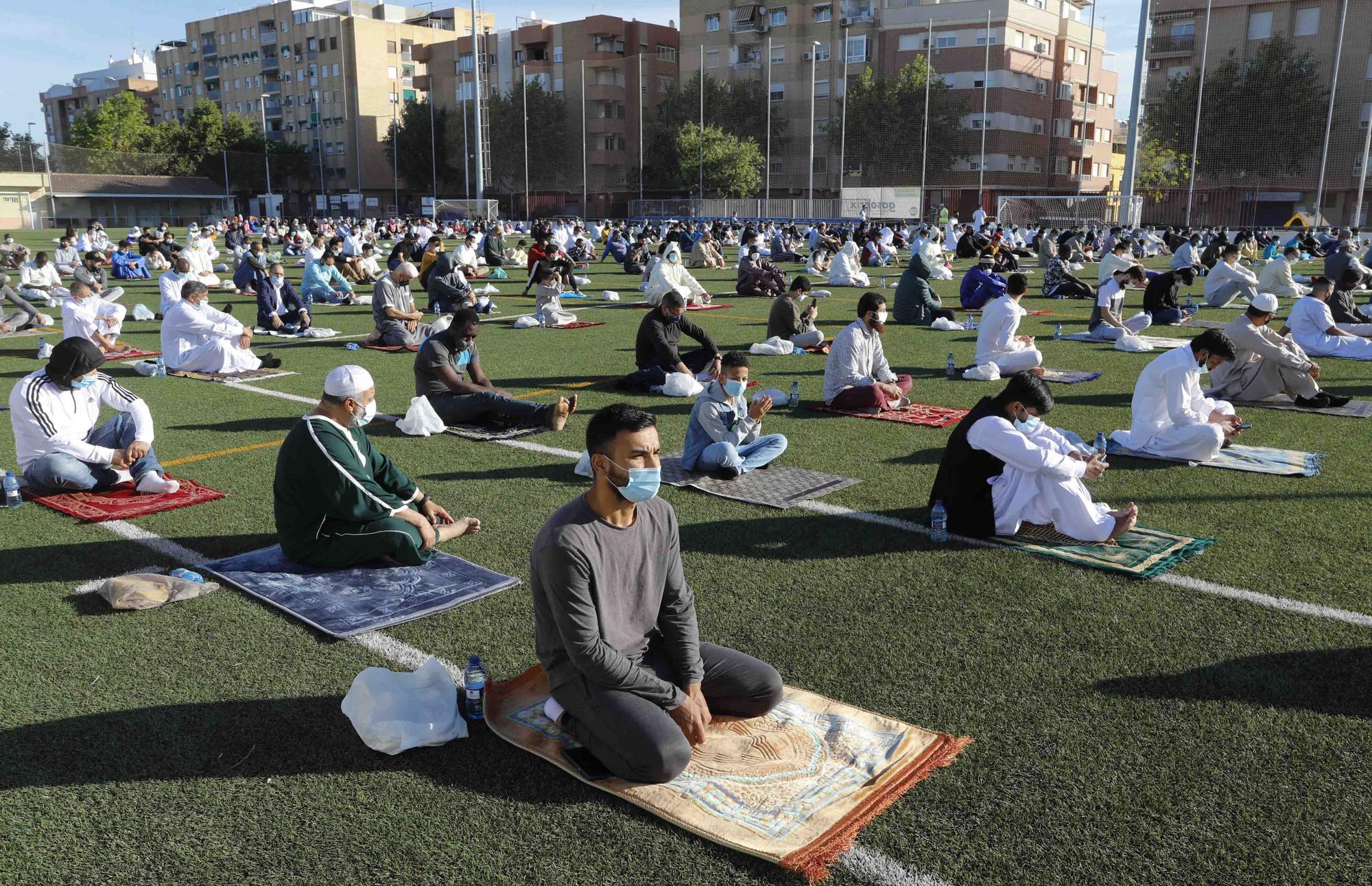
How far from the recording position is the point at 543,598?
3.78 metres

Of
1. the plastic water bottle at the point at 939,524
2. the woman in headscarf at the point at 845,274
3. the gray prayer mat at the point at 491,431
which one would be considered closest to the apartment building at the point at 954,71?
the woman in headscarf at the point at 845,274

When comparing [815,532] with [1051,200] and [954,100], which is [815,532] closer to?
[1051,200]

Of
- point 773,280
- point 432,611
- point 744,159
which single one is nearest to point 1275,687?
point 432,611

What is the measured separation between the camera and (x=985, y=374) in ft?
40.6

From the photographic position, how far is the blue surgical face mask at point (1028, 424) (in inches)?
246

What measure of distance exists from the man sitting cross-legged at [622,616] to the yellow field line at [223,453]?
563 cm

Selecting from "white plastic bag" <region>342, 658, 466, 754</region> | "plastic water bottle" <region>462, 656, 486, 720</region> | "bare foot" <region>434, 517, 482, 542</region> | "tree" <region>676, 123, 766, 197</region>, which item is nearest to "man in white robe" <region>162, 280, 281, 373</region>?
"bare foot" <region>434, 517, 482, 542</region>

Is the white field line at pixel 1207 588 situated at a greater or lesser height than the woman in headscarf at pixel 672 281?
lesser

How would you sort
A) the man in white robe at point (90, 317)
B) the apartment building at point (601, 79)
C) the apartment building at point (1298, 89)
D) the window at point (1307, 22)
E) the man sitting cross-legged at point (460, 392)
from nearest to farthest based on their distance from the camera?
the man sitting cross-legged at point (460, 392), the man in white robe at point (90, 317), the apartment building at point (1298, 89), the window at point (1307, 22), the apartment building at point (601, 79)

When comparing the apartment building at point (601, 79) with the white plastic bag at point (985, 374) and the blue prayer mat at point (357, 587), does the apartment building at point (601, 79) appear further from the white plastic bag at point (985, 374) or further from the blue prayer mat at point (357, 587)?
the blue prayer mat at point (357, 587)

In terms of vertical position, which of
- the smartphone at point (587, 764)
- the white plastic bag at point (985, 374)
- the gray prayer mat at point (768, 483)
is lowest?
the smartphone at point (587, 764)

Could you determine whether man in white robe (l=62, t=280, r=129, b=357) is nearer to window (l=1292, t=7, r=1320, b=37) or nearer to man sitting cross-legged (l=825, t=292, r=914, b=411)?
man sitting cross-legged (l=825, t=292, r=914, b=411)

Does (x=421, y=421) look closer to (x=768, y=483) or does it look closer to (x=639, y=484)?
(x=768, y=483)

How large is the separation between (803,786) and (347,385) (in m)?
3.36
